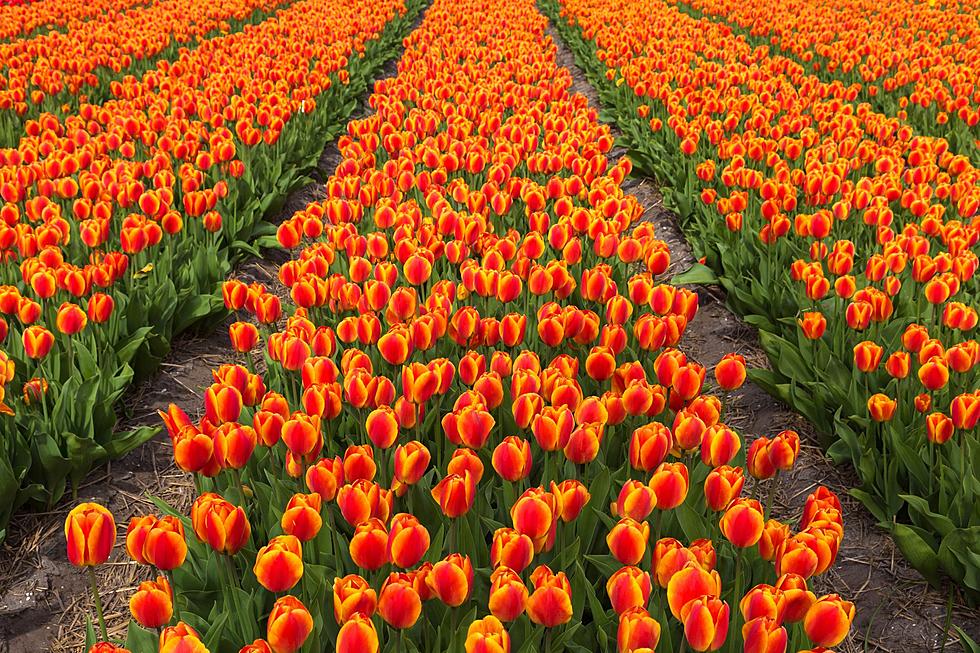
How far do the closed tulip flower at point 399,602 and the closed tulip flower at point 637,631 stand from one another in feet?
1.31

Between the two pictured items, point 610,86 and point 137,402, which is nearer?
point 137,402

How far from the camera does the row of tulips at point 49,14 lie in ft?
39.8

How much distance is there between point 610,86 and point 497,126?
15.2ft

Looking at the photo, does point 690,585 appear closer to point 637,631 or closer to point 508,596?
point 637,631

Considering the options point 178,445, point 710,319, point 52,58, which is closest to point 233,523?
point 178,445

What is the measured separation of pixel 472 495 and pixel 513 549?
0.21 meters

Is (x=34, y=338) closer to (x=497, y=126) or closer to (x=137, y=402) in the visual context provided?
(x=137, y=402)

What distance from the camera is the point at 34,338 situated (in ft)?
10.0

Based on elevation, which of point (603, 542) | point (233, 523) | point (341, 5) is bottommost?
point (341, 5)

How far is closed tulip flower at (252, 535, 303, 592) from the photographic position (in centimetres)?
168

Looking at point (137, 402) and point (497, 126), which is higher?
point (497, 126)

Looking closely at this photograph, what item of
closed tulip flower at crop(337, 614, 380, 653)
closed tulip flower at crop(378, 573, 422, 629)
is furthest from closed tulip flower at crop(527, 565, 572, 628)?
closed tulip flower at crop(337, 614, 380, 653)

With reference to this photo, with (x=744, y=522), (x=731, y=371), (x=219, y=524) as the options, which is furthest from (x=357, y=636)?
(x=731, y=371)

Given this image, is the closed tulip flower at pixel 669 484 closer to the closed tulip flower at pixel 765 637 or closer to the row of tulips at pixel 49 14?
the closed tulip flower at pixel 765 637
